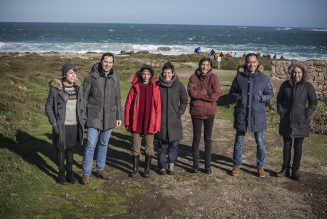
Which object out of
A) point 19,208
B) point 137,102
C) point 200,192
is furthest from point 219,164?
point 19,208

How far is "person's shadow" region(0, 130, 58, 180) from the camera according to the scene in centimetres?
672

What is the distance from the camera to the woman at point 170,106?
621 centimetres

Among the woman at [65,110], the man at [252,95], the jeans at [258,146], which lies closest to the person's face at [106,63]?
the woman at [65,110]

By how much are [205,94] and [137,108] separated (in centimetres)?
123

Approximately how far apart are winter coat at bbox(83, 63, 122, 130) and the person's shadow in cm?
131

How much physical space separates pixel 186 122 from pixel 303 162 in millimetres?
4165

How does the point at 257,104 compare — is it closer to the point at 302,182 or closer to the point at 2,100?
the point at 302,182

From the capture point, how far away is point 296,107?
6.27 metres

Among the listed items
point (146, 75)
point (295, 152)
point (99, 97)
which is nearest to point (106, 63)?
point (99, 97)

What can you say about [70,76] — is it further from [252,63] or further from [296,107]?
[296,107]

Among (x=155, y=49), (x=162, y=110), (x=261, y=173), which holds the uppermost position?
(x=162, y=110)

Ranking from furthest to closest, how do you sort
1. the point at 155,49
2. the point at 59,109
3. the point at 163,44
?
the point at 163,44 < the point at 155,49 < the point at 59,109

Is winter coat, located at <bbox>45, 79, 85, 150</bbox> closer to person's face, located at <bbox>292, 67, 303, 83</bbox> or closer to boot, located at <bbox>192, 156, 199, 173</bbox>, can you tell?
boot, located at <bbox>192, 156, 199, 173</bbox>

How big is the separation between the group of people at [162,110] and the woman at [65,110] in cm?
2
